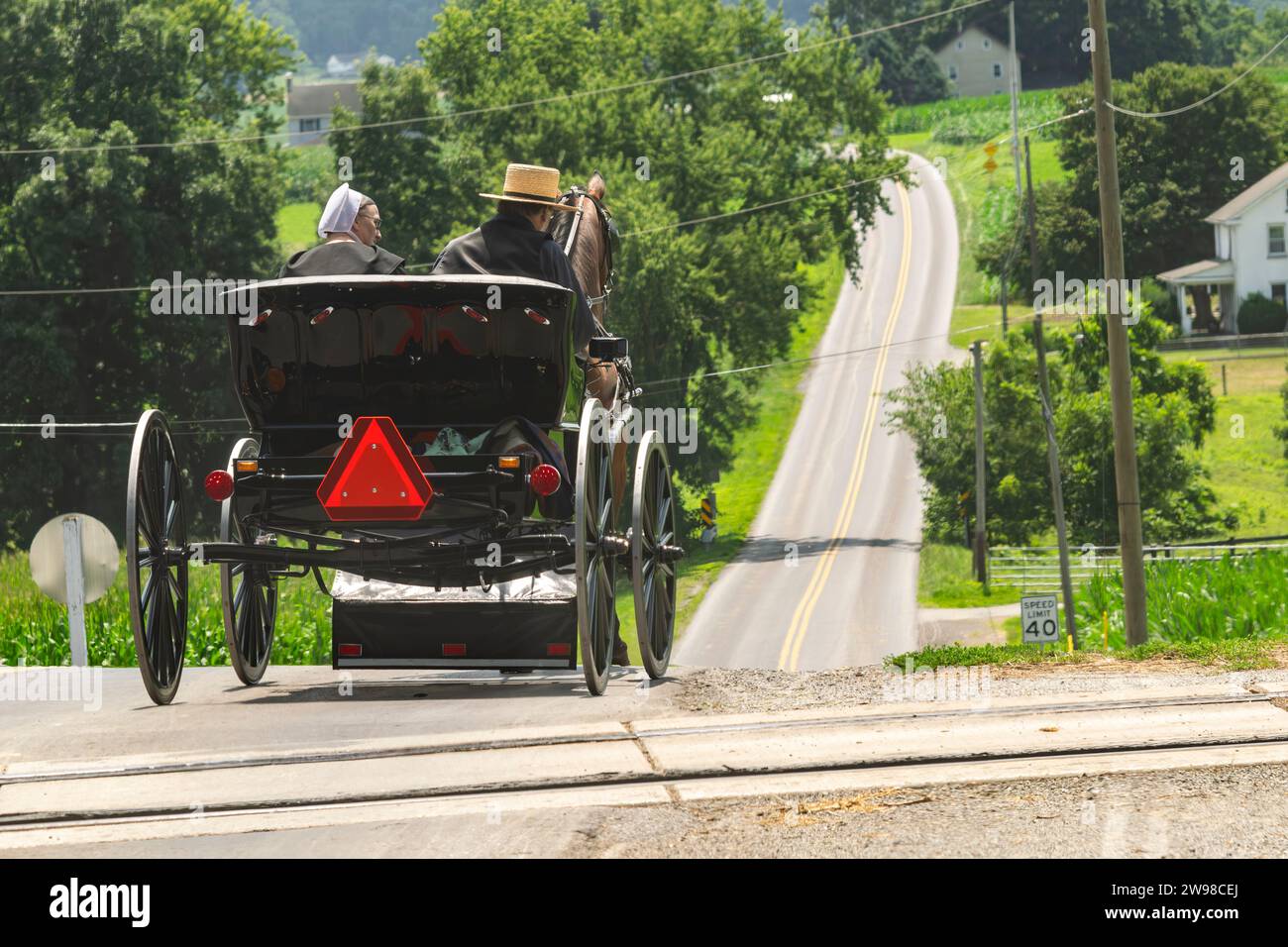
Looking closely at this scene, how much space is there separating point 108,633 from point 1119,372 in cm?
1485

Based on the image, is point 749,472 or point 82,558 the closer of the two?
point 82,558

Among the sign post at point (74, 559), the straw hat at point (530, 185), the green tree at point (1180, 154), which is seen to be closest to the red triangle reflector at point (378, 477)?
the straw hat at point (530, 185)

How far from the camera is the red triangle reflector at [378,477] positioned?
30.4 feet

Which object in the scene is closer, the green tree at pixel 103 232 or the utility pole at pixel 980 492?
the green tree at pixel 103 232

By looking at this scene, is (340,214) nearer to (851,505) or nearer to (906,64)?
(851,505)

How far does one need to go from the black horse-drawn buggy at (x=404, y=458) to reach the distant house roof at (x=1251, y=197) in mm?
91945

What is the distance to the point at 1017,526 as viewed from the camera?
65.2m

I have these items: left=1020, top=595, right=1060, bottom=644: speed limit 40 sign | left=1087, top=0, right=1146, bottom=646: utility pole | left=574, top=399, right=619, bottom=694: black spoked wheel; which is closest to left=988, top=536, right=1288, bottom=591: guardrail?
left=1087, top=0, right=1146, bottom=646: utility pole

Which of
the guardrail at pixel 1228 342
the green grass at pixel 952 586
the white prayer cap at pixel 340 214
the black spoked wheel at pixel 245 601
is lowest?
the green grass at pixel 952 586

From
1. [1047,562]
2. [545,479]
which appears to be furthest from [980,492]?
[545,479]

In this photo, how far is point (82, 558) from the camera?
12.8 metres

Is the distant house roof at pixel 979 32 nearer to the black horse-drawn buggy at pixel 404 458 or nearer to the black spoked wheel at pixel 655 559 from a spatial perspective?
the black spoked wheel at pixel 655 559

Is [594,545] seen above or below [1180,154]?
below

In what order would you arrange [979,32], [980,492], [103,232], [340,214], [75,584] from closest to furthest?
1. [340,214]
2. [75,584]
3. [103,232]
4. [980,492]
5. [979,32]
